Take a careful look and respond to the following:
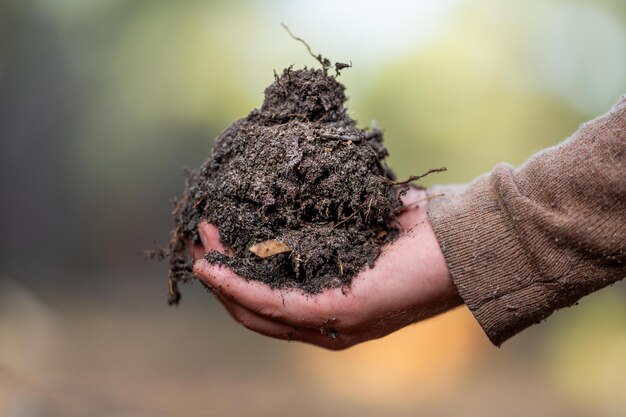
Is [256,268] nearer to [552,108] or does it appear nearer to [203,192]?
[203,192]

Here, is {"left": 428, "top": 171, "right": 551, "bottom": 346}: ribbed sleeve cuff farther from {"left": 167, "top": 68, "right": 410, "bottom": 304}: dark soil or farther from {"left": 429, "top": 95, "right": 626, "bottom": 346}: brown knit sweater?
{"left": 167, "top": 68, "right": 410, "bottom": 304}: dark soil

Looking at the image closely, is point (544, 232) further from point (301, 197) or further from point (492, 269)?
point (301, 197)

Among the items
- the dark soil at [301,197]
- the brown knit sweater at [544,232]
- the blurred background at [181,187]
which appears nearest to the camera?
the brown knit sweater at [544,232]

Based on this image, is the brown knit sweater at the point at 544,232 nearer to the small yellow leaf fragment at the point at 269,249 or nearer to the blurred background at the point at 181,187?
the small yellow leaf fragment at the point at 269,249

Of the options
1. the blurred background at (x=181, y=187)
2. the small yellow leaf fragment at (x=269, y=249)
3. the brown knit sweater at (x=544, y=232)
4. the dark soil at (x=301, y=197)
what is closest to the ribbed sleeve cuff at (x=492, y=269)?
the brown knit sweater at (x=544, y=232)

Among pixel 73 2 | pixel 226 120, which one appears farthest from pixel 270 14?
pixel 73 2

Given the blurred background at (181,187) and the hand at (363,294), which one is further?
the blurred background at (181,187)
